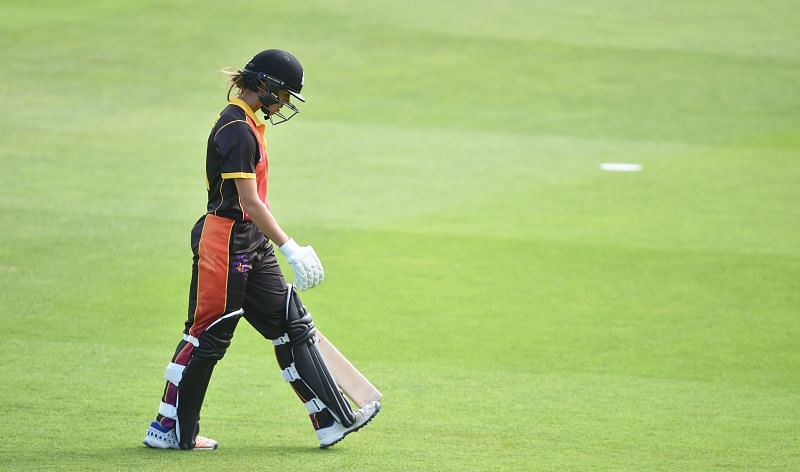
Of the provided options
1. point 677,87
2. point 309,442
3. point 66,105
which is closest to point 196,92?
point 66,105

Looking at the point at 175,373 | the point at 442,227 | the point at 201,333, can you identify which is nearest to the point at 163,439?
the point at 175,373

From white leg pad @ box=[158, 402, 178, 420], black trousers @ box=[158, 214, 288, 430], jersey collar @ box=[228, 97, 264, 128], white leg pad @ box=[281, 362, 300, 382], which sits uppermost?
jersey collar @ box=[228, 97, 264, 128]

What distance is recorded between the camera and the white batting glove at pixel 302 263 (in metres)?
5.80

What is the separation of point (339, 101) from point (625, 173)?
4.85 m

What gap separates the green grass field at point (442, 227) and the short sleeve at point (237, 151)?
1.36 meters

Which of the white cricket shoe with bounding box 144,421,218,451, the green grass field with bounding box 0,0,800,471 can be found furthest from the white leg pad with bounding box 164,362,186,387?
the green grass field with bounding box 0,0,800,471

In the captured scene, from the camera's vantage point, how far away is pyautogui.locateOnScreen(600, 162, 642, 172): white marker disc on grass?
14.0 metres

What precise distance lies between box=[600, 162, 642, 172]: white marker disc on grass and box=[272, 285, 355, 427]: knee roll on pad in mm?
8388

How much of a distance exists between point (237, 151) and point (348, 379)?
51.9 inches

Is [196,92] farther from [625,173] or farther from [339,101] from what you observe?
[625,173]

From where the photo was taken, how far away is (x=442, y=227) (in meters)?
11.5

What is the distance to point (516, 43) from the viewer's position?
20.4m

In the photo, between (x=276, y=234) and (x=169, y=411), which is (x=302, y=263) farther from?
(x=169, y=411)

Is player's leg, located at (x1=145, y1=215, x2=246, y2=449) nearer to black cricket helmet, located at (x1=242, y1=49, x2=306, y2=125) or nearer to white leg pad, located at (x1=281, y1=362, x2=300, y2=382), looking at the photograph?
white leg pad, located at (x1=281, y1=362, x2=300, y2=382)
